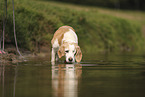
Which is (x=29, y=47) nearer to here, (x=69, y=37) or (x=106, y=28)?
(x=69, y=37)

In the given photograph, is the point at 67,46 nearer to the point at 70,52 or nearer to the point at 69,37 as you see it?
the point at 70,52

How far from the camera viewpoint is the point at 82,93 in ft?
18.9

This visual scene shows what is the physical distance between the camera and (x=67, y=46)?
39.0 ft

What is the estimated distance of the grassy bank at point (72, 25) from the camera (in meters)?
18.2

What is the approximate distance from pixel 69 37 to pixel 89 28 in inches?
679

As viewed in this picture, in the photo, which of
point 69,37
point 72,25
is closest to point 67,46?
Answer: point 69,37

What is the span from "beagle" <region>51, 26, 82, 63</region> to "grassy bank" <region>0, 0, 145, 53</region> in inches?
147

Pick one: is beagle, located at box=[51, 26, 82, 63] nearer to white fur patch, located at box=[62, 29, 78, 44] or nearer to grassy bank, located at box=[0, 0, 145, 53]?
white fur patch, located at box=[62, 29, 78, 44]

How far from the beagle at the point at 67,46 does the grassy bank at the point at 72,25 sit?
3741mm

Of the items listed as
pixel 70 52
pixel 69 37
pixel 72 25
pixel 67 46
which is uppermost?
pixel 72 25

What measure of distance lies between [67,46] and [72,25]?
14.3m

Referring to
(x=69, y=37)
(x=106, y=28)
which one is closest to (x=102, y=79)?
(x=69, y=37)

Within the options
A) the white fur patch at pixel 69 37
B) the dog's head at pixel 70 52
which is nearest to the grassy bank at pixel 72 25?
the white fur patch at pixel 69 37

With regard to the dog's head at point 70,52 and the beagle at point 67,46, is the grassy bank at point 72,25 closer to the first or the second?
the beagle at point 67,46
